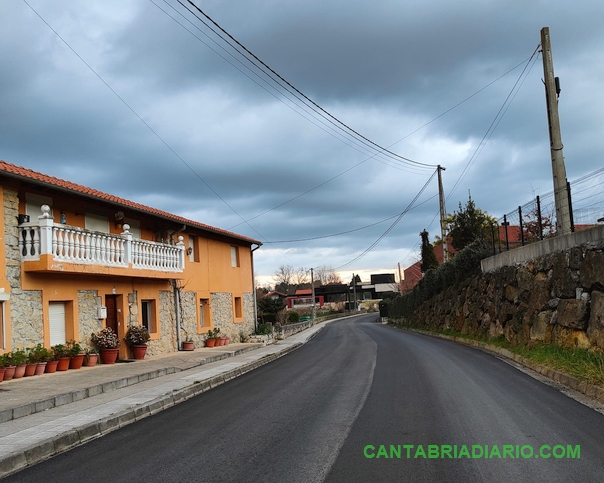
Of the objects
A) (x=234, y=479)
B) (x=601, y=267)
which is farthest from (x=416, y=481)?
(x=601, y=267)

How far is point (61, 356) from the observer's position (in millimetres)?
14867

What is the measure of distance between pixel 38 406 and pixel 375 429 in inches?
238

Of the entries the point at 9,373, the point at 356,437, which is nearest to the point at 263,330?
the point at 9,373

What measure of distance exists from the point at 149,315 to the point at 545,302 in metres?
13.8

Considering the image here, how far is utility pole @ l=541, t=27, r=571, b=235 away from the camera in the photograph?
51.0ft

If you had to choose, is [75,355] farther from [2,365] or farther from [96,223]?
[96,223]

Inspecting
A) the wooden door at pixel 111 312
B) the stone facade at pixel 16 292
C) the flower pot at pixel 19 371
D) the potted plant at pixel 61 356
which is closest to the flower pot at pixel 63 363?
the potted plant at pixel 61 356

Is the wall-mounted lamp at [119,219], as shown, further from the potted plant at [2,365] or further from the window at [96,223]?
the potted plant at [2,365]

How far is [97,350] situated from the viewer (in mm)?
17016

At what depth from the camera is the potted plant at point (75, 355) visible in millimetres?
15200

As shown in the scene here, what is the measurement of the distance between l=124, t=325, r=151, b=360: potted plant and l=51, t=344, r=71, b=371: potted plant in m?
3.54

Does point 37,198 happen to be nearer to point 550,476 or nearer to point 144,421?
point 144,421

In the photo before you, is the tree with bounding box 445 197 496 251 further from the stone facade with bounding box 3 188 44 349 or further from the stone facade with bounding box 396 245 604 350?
the stone facade with bounding box 3 188 44 349

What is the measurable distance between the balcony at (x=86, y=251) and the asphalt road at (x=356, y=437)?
6.13 m
